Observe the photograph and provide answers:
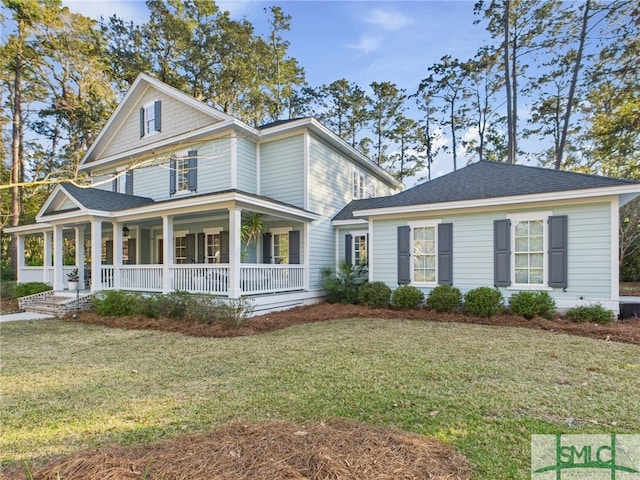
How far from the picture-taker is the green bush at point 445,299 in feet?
29.3

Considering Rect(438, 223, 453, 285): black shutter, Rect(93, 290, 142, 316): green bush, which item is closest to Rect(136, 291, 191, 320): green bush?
Rect(93, 290, 142, 316): green bush

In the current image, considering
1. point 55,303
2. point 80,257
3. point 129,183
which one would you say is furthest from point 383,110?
point 55,303

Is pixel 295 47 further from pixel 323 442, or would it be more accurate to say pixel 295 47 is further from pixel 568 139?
pixel 323 442

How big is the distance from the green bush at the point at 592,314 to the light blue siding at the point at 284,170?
27.0ft

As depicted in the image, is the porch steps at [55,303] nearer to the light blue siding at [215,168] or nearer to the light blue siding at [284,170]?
the light blue siding at [215,168]

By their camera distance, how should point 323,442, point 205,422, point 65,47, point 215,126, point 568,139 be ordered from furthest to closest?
point 568,139
point 65,47
point 215,126
point 205,422
point 323,442

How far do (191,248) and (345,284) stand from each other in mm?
6607

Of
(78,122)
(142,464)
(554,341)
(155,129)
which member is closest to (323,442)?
(142,464)

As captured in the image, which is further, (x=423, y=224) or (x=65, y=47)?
(x=65, y=47)

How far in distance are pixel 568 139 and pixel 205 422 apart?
986 inches

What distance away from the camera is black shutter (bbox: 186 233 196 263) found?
13469mm

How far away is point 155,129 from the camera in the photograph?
44.1 feet

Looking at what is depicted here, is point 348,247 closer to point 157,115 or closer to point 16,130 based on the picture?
point 157,115

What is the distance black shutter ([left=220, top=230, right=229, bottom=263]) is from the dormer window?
5227 mm
